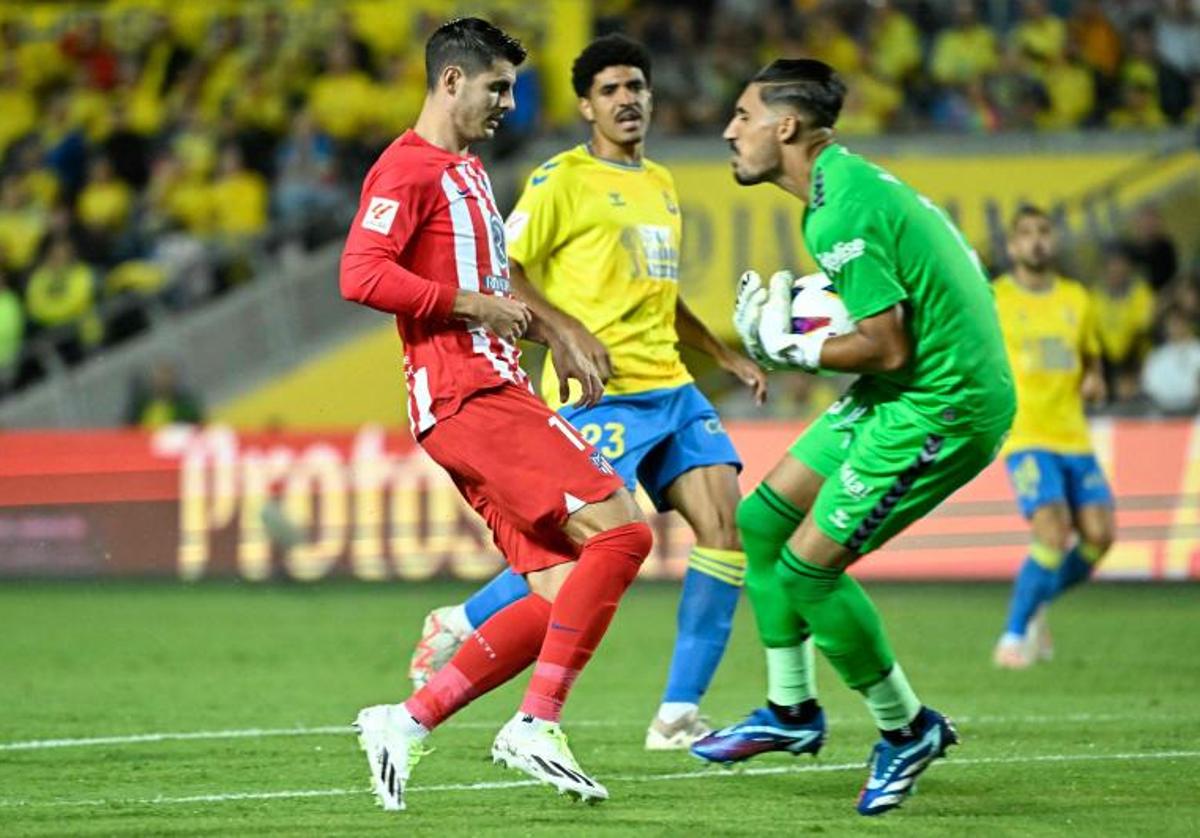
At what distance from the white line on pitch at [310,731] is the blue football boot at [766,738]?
1.73 metres

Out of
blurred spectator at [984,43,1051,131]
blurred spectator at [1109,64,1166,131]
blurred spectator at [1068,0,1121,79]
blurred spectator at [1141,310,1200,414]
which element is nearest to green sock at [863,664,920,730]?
blurred spectator at [1141,310,1200,414]

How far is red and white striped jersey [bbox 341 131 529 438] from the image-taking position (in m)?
6.49

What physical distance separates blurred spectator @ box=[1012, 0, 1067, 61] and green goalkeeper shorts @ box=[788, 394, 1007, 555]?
14.5m

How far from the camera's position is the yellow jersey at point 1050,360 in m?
12.0

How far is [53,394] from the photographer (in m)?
20.0

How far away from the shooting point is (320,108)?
20797 mm

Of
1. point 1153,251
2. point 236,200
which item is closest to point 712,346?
point 1153,251

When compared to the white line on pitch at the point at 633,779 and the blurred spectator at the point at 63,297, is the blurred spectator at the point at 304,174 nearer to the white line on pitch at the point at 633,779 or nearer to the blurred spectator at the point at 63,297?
the blurred spectator at the point at 63,297

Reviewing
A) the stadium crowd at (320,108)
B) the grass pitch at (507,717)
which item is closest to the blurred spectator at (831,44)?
the stadium crowd at (320,108)

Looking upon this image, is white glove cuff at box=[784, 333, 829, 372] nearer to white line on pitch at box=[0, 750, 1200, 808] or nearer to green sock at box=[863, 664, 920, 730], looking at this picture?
green sock at box=[863, 664, 920, 730]

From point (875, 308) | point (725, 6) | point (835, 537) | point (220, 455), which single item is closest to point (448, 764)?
point (835, 537)

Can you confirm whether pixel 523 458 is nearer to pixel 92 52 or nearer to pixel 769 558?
pixel 769 558

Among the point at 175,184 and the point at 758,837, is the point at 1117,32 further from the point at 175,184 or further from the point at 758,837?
the point at 758,837

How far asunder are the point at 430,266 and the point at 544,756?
1554mm
